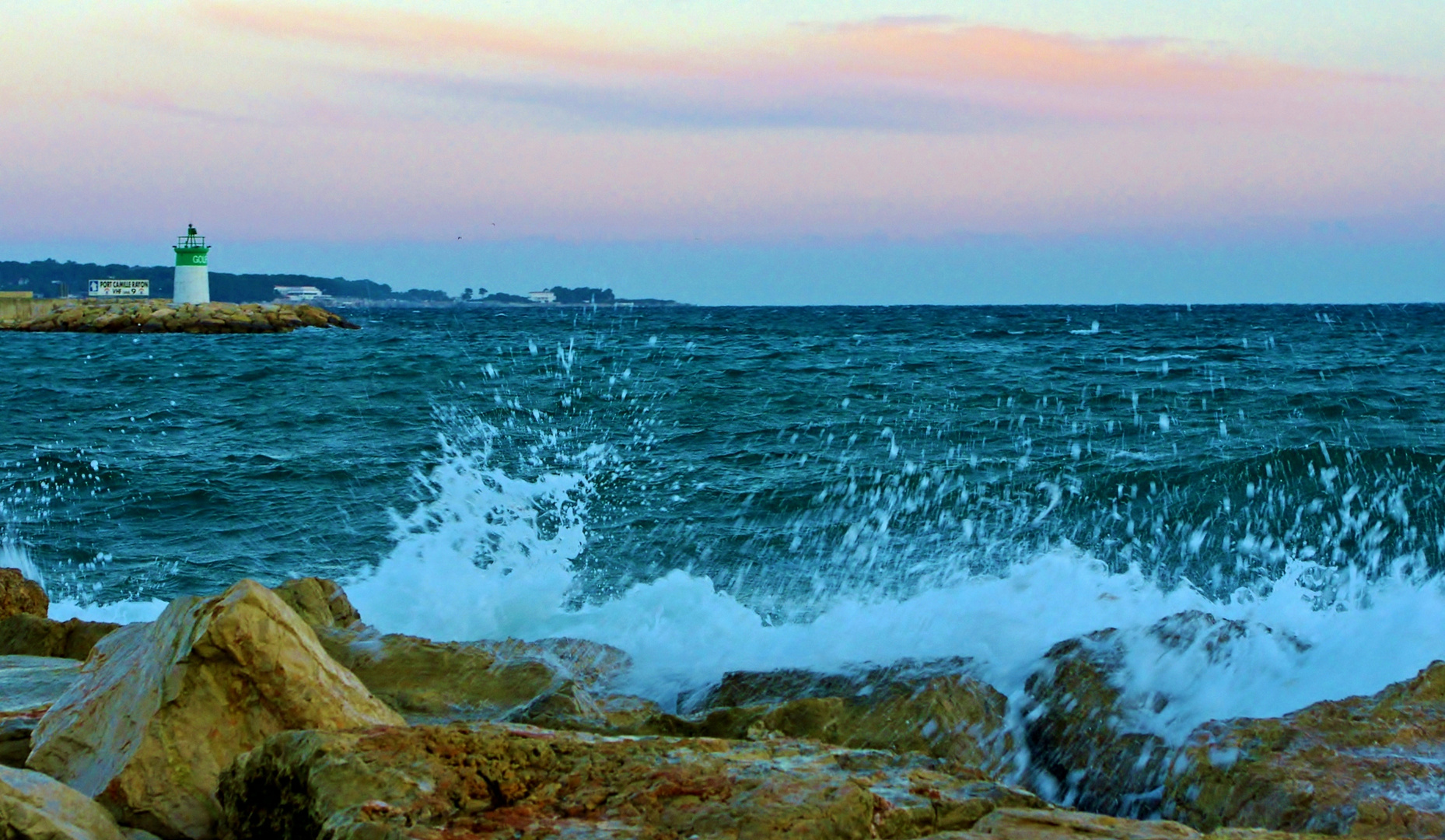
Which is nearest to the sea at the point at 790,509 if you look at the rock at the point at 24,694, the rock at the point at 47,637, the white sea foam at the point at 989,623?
the white sea foam at the point at 989,623

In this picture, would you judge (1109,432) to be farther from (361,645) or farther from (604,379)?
(361,645)

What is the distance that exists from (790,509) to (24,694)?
7.30 meters

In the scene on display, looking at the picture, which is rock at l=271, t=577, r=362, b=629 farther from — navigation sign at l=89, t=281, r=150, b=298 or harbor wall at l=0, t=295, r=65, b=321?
navigation sign at l=89, t=281, r=150, b=298

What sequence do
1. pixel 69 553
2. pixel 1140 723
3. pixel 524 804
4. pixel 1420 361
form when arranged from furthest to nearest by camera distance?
pixel 1420 361 → pixel 69 553 → pixel 1140 723 → pixel 524 804

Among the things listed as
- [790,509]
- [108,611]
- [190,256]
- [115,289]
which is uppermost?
[190,256]

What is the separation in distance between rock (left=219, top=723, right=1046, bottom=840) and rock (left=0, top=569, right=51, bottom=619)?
3.70m

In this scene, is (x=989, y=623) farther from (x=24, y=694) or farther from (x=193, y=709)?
(x=24, y=694)

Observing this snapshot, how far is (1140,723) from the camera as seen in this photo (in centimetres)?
413

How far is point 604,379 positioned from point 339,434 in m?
8.04

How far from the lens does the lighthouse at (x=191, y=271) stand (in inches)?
2045

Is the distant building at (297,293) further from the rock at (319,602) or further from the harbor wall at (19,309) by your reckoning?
the rock at (319,602)

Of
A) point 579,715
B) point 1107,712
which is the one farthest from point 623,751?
point 1107,712

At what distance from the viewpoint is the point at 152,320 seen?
46594mm

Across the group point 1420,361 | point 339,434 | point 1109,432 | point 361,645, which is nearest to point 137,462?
point 339,434
